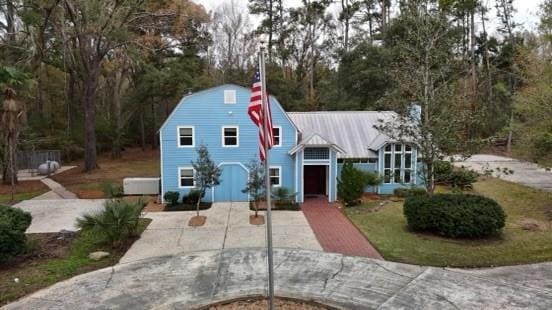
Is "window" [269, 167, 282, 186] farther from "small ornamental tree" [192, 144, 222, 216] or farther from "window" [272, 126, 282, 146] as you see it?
"small ornamental tree" [192, 144, 222, 216]

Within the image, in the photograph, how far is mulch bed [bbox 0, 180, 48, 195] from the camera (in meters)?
19.3

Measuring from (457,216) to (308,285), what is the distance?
17.4ft

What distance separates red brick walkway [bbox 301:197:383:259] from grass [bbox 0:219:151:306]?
19.0 feet

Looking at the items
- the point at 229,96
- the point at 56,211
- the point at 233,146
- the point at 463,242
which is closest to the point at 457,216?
the point at 463,242

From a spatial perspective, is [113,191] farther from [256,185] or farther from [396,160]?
[396,160]

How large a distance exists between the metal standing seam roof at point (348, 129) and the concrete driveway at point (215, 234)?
5.38 m

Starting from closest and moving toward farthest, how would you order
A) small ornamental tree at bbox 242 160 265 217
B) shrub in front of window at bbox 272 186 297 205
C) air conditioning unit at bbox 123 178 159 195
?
small ornamental tree at bbox 242 160 265 217 → shrub in front of window at bbox 272 186 297 205 → air conditioning unit at bbox 123 178 159 195

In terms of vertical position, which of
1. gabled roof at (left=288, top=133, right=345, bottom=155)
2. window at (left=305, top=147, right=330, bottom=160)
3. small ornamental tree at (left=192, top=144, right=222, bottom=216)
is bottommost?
small ornamental tree at (left=192, top=144, right=222, bottom=216)

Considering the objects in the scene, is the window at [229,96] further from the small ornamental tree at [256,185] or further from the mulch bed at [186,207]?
the mulch bed at [186,207]

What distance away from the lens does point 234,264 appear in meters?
8.83

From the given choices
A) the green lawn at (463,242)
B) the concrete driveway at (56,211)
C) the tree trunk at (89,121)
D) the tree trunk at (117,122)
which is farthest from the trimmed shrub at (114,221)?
the tree trunk at (117,122)

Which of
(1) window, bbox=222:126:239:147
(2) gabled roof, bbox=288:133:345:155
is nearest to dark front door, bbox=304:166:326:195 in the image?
(2) gabled roof, bbox=288:133:345:155

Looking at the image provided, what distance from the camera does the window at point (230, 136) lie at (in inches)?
661

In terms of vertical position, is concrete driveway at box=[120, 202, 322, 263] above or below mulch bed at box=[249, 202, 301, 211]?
below
